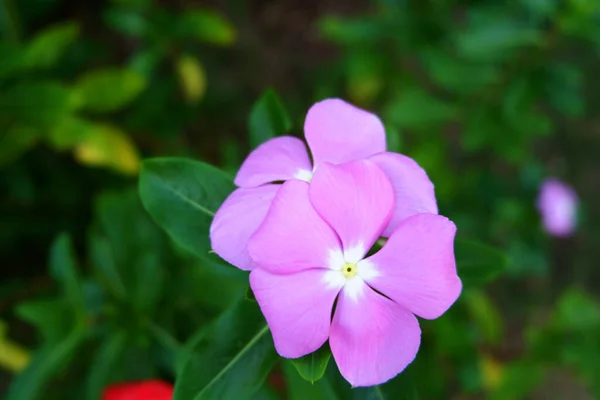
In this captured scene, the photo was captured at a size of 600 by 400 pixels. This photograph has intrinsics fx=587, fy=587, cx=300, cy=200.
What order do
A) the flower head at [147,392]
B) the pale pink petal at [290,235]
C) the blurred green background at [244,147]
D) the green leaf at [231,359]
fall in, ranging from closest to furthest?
the pale pink petal at [290,235]
the green leaf at [231,359]
the flower head at [147,392]
the blurred green background at [244,147]

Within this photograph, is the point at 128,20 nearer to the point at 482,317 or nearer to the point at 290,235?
the point at 290,235

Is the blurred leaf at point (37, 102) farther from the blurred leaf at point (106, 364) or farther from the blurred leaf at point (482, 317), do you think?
the blurred leaf at point (482, 317)

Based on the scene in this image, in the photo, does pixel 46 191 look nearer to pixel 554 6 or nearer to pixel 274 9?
pixel 274 9

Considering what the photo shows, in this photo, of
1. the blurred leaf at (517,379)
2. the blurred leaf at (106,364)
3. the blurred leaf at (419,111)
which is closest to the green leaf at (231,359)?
the blurred leaf at (106,364)

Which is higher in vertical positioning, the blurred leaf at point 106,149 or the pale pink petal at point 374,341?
the pale pink petal at point 374,341

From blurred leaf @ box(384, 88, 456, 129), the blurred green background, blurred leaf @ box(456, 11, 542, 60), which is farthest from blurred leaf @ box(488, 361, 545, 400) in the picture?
blurred leaf @ box(456, 11, 542, 60)

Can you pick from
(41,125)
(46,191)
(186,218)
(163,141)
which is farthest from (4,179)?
(186,218)

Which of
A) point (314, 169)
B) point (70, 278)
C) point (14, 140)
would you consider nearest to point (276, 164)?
point (314, 169)

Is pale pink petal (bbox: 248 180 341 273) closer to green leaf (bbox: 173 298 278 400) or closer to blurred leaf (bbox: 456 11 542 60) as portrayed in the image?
green leaf (bbox: 173 298 278 400)
